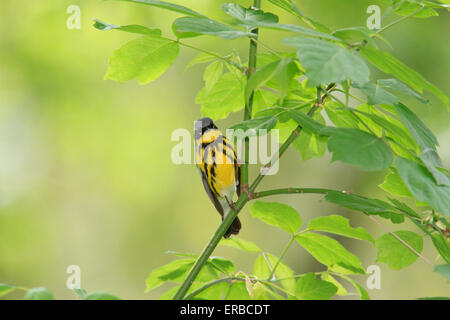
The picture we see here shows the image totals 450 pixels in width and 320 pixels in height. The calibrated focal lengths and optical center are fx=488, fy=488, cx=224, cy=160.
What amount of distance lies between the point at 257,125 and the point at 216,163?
79 centimetres

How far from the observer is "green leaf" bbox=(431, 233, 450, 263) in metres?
0.71

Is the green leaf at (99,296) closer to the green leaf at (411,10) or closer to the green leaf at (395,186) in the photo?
the green leaf at (395,186)

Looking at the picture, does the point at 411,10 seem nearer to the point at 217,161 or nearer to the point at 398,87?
the point at 398,87


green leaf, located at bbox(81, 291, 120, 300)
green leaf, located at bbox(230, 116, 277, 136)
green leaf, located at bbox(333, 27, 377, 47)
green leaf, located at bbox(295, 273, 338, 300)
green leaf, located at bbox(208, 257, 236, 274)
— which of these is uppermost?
green leaf, located at bbox(333, 27, 377, 47)

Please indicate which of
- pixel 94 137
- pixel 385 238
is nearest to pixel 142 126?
pixel 94 137

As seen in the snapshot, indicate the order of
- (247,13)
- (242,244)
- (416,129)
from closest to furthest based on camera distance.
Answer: (416,129) → (247,13) → (242,244)

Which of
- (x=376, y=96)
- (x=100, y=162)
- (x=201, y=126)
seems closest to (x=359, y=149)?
(x=376, y=96)

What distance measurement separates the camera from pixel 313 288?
81 cm

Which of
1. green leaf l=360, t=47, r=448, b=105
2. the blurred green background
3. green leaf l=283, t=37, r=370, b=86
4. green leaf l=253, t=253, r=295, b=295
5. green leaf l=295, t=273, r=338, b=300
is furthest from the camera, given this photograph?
the blurred green background

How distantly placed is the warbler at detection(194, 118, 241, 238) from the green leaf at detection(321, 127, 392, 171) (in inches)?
29.4

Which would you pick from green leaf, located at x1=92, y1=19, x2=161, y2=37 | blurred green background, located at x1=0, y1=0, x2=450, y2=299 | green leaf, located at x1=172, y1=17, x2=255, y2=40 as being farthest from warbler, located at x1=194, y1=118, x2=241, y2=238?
blurred green background, located at x1=0, y1=0, x2=450, y2=299

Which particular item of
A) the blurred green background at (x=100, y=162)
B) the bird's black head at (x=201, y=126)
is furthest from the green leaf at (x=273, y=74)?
the blurred green background at (x=100, y=162)

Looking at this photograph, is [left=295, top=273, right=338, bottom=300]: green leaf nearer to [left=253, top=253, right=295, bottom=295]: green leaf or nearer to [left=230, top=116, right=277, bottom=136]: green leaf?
[left=253, top=253, right=295, bottom=295]: green leaf
